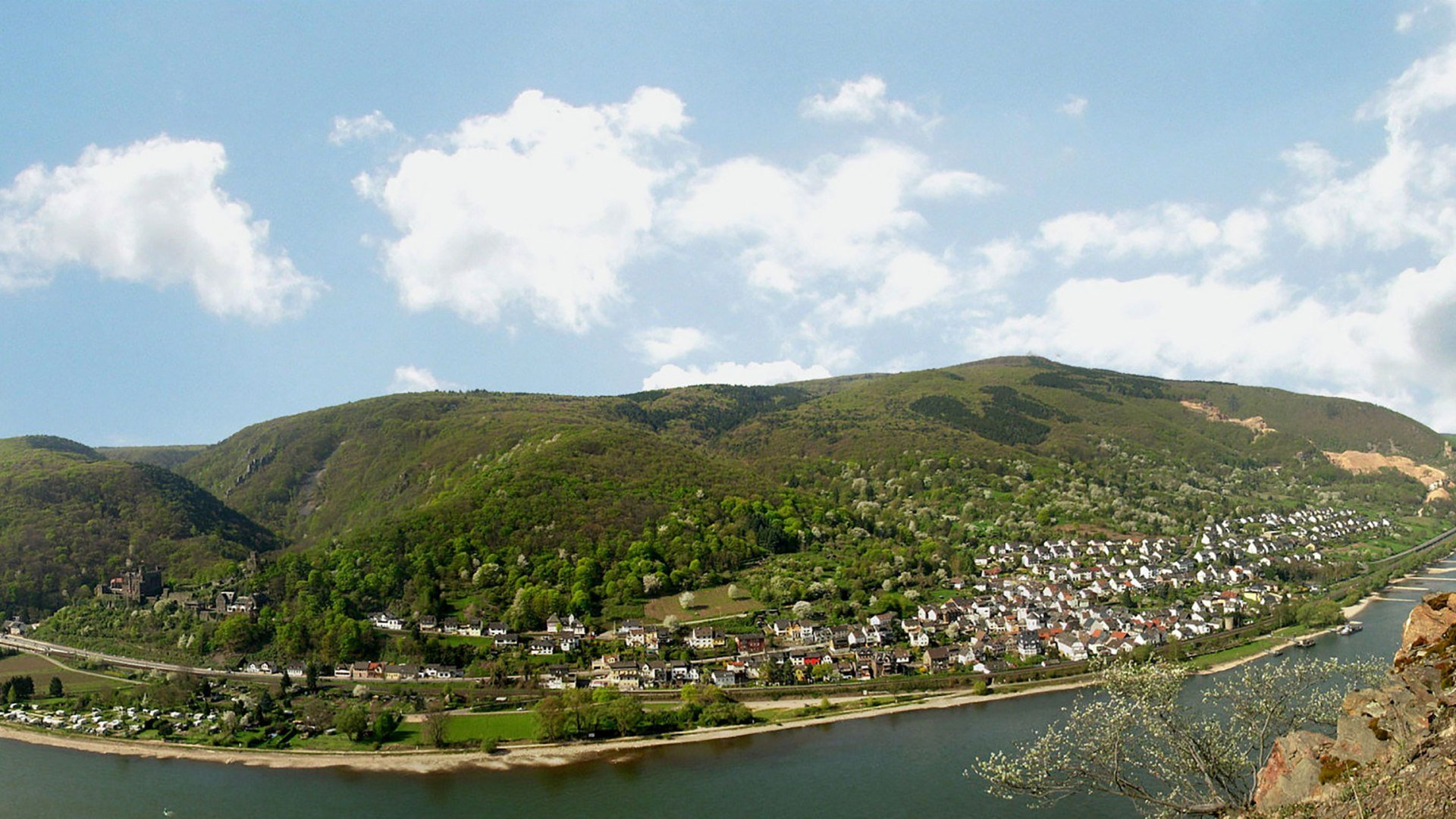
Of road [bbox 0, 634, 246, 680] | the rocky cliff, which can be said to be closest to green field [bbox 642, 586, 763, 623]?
road [bbox 0, 634, 246, 680]

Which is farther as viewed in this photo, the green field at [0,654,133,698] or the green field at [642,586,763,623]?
the green field at [642,586,763,623]

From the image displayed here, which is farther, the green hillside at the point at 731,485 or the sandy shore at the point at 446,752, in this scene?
the green hillside at the point at 731,485

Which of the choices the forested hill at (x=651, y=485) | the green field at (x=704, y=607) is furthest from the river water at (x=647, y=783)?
the forested hill at (x=651, y=485)

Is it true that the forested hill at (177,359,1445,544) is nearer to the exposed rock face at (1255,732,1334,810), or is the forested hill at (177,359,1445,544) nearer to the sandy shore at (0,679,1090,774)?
the sandy shore at (0,679,1090,774)

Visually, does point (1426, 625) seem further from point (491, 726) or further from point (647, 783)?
point (491, 726)


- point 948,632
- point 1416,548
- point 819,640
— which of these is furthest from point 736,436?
point 1416,548

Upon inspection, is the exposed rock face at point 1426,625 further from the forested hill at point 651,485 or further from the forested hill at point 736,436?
Result: the forested hill at point 736,436

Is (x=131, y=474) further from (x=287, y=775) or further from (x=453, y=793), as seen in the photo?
(x=453, y=793)
